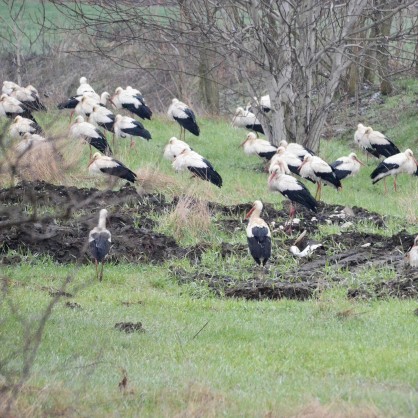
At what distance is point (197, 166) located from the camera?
17641mm

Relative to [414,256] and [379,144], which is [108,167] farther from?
[379,144]

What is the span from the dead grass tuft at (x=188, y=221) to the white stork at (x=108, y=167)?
209cm

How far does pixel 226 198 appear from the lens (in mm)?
16953

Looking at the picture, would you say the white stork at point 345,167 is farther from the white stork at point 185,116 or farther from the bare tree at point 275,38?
the white stork at point 185,116

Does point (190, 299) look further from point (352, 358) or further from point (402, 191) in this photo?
point (402, 191)

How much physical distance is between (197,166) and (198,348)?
9.63 meters

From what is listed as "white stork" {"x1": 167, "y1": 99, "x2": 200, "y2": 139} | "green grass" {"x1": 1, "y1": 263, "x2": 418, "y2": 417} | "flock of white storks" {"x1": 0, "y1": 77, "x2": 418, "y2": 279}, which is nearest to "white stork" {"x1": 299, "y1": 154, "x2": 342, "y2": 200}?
"flock of white storks" {"x1": 0, "y1": 77, "x2": 418, "y2": 279}

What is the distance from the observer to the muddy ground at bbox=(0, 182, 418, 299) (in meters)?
11.1

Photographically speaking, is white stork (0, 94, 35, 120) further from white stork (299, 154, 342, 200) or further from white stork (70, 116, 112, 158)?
white stork (299, 154, 342, 200)

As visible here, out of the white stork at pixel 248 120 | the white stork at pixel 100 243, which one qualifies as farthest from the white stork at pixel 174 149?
the white stork at pixel 100 243

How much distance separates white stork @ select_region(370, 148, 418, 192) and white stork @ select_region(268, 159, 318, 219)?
4092 millimetres

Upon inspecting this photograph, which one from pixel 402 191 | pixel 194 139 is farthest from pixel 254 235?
pixel 194 139

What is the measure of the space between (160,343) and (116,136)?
14.1 metres

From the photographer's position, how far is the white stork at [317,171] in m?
17.7
